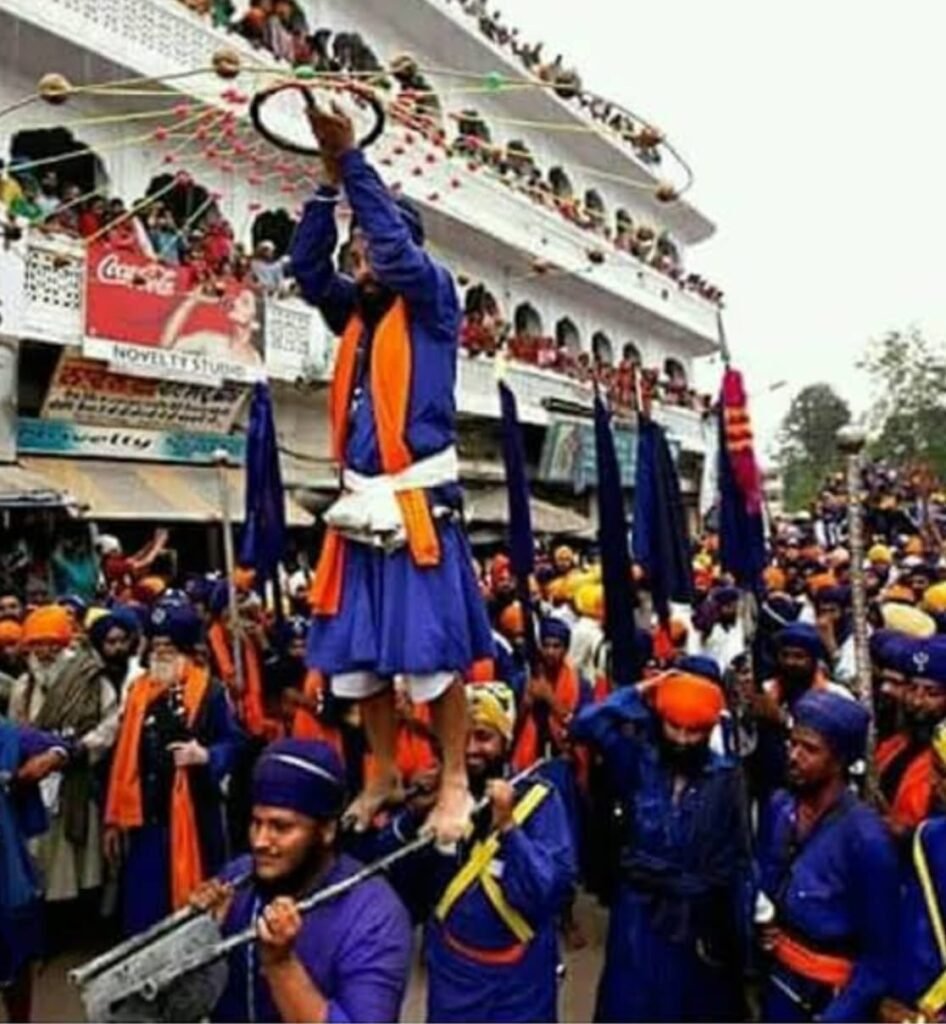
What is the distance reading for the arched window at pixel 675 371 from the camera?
2744 centimetres

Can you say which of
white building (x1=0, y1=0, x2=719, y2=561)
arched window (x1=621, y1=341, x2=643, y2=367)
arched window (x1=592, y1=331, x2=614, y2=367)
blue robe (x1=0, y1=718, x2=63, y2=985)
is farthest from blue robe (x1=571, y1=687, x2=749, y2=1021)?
arched window (x1=621, y1=341, x2=643, y2=367)

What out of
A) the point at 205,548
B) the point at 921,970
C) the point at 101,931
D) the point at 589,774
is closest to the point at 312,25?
the point at 205,548

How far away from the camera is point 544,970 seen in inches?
135

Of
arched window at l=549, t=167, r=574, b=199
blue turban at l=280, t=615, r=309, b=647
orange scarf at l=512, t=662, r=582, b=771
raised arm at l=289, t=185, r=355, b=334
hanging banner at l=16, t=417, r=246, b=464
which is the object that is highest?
arched window at l=549, t=167, r=574, b=199

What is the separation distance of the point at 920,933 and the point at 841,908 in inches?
7.6

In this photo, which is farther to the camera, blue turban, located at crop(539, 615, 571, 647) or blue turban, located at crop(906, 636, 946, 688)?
blue turban, located at crop(539, 615, 571, 647)

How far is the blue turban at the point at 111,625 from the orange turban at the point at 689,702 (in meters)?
3.10

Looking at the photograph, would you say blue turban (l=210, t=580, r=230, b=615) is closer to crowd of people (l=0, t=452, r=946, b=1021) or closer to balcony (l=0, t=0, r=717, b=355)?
crowd of people (l=0, t=452, r=946, b=1021)

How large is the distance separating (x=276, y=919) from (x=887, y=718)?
316 cm

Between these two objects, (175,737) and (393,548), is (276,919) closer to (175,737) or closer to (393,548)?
(393,548)

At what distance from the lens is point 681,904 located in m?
3.57

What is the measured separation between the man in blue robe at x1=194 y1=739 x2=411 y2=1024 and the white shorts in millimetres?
410

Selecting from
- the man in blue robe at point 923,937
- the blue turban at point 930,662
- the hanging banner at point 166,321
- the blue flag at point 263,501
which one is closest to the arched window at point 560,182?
the hanging banner at point 166,321

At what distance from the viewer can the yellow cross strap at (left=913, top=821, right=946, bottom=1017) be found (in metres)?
2.94
